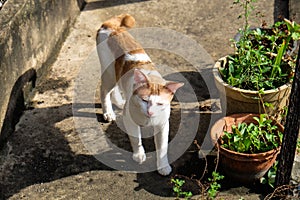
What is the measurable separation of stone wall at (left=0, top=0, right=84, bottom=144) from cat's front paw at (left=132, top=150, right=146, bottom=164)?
1164 mm

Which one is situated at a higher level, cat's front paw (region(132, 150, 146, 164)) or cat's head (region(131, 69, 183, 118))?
cat's head (region(131, 69, 183, 118))

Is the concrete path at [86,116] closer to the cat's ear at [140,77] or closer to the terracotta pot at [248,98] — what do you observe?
the terracotta pot at [248,98]

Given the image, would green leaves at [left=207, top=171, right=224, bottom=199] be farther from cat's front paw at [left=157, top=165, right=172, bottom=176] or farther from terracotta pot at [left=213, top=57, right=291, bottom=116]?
terracotta pot at [left=213, top=57, right=291, bottom=116]

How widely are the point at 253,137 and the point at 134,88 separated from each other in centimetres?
96

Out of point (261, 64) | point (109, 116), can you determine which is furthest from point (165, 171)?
point (261, 64)

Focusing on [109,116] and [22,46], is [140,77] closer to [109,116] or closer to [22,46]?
[109,116]

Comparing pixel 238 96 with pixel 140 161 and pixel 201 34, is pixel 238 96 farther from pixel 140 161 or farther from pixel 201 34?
pixel 201 34

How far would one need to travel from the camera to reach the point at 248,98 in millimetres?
4012

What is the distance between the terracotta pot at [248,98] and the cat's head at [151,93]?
0.67 m

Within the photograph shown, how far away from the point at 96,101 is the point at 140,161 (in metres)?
0.96

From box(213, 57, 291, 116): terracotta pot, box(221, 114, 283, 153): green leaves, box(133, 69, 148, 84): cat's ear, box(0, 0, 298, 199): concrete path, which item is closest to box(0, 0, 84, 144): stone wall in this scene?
box(0, 0, 298, 199): concrete path

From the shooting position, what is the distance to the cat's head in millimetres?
3502

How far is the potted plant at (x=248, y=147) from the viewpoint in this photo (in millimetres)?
3679

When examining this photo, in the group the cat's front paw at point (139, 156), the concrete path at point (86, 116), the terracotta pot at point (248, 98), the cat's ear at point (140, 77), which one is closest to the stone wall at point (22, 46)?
the concrete path at point (86, 116)
